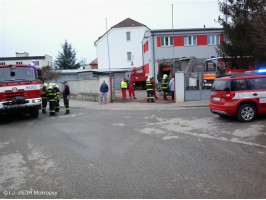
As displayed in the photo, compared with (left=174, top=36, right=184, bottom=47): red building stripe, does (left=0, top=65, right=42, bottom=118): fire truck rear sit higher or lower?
lower

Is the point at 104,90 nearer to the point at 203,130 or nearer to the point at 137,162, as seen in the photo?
the point at 203,130

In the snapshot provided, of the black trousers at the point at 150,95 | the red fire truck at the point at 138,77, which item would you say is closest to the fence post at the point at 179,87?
the black trousers at the point at 150,95

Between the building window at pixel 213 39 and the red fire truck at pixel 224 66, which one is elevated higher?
the building window at pixel 213 39

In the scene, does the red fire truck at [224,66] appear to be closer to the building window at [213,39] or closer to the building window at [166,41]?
the building window at [166,41]

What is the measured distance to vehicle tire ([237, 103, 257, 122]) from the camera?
10000 millimetres

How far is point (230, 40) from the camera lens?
20328mm

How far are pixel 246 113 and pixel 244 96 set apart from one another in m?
0.66

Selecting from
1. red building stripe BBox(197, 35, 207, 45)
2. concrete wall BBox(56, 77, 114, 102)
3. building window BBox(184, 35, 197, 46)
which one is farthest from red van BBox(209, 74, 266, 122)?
red building stripe BBox(197, 35, 207, 45)

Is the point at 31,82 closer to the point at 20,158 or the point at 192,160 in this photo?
the point at 20,158

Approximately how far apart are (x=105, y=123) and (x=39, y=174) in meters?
6.00

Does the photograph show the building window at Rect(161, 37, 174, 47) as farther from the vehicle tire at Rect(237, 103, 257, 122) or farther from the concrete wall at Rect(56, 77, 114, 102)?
the vehicle tire at Rect(237, 103, 257, 122)

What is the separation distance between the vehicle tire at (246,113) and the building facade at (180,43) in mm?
22350

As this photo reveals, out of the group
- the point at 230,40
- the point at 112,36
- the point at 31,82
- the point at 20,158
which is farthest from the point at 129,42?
the point at 20,158

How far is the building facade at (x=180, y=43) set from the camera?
106 ft
